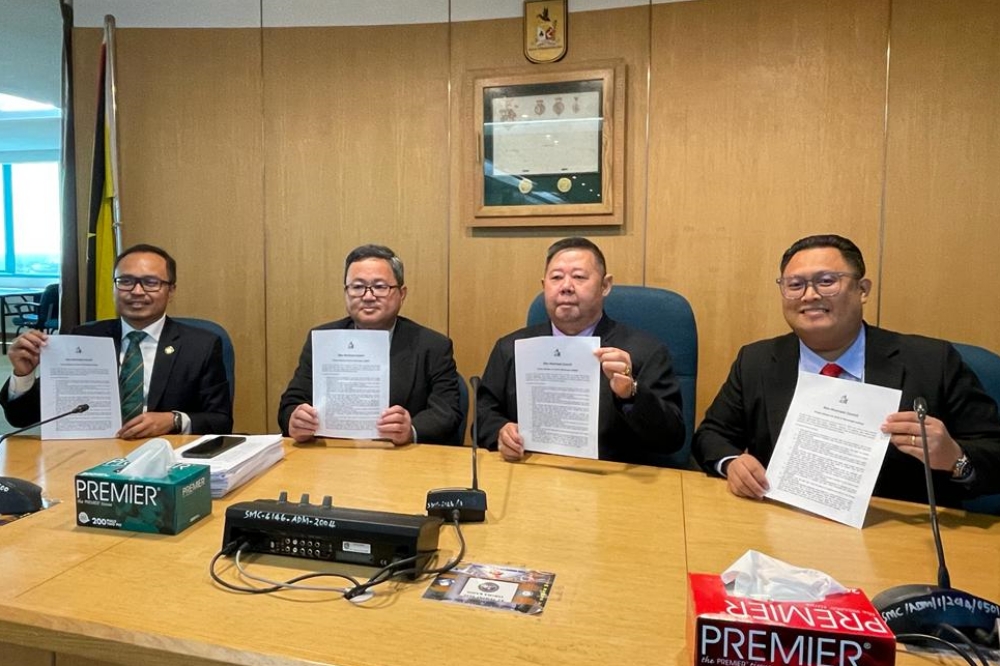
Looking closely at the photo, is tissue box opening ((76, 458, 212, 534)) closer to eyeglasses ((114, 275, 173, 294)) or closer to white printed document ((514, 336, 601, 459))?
white printed document ((514, 336, 601, 459))

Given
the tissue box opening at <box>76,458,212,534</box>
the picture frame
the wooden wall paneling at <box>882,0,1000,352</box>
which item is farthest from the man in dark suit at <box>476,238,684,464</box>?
the wooden wall paneling at <box>882,0,1000,352</box>

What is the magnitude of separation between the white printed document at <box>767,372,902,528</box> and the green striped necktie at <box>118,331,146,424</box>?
1878 mm

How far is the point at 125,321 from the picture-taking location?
84.2 inches

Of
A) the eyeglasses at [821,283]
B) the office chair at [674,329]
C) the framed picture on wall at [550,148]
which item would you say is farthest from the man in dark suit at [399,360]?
the eyeglasses at [821,283]

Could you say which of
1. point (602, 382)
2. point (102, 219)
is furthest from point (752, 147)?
point (102, 219)

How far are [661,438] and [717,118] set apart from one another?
1.61 meters

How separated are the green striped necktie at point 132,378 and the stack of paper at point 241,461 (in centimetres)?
63

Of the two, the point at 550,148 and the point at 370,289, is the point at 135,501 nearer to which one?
the point at 370,289

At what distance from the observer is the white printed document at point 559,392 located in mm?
1563

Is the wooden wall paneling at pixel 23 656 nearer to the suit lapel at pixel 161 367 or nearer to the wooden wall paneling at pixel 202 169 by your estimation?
the suit lapel at pixel 161 367

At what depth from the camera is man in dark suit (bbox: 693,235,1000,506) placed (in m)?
1.44

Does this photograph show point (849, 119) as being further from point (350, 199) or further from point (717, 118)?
point (350, 199)

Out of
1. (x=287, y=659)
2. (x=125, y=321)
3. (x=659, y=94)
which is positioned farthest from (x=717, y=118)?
(x=287, y=659)

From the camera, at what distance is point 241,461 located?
4.69 feet
